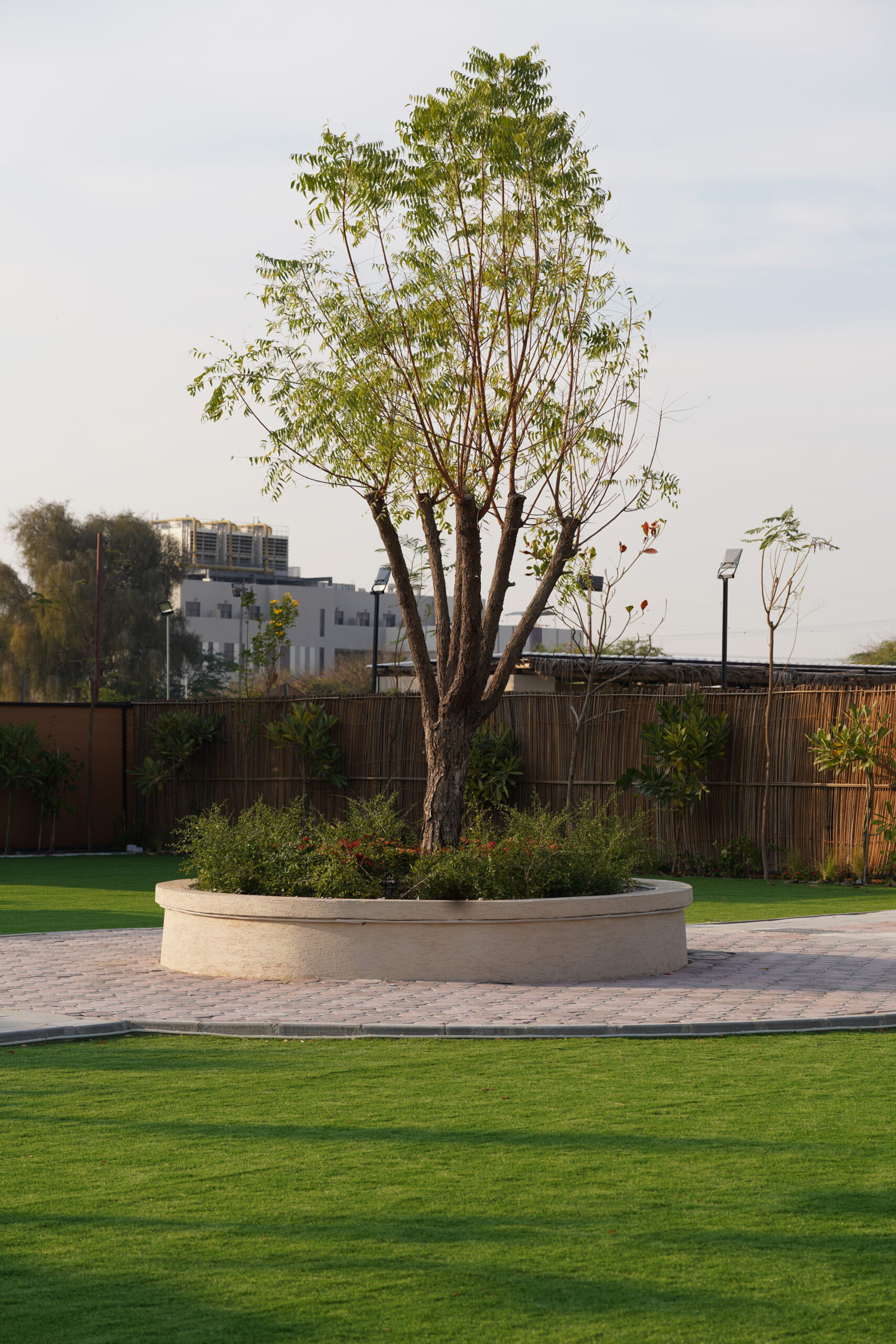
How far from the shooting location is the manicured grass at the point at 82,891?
41.4 ft

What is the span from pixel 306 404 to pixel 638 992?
5.06 m

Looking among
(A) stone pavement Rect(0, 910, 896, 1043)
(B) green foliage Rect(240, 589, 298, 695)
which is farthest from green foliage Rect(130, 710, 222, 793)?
(A) stone pavement Rect(0, 910, 896, 1043)

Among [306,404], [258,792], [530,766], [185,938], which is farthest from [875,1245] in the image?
[258,792]

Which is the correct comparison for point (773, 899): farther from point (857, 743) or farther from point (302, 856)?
point (302, 856)

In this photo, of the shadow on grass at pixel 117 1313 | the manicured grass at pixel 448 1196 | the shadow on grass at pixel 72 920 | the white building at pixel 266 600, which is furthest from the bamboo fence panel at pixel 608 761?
the white building at pixel 266 600

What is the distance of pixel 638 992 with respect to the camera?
8469mm

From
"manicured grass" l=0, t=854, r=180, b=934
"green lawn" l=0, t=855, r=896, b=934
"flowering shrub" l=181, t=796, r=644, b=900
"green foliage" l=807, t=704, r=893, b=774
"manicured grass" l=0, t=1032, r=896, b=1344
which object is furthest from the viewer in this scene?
"green foliage" l=807, t=704, r=893, b=774

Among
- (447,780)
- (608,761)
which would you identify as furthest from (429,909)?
(608,761)

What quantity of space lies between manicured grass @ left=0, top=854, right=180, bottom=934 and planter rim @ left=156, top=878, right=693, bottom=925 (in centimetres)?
350

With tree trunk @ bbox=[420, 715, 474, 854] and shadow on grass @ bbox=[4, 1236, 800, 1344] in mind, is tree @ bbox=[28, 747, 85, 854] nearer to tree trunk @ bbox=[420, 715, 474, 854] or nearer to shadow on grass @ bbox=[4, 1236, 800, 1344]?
tree trunk @ bbox=[420, 715, 474, 854]

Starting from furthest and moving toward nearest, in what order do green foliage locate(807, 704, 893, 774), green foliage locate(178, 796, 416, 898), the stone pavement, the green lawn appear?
green foliage locate(807, 704, 893, 774)
the green lawn
green foliage locate(178, 796, 416, 898)
the stone pavement

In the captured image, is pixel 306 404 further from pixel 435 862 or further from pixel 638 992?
pixel 638 992

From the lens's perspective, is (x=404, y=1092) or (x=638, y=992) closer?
(x=404, y=1092)

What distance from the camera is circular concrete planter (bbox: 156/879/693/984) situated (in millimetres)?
8828
